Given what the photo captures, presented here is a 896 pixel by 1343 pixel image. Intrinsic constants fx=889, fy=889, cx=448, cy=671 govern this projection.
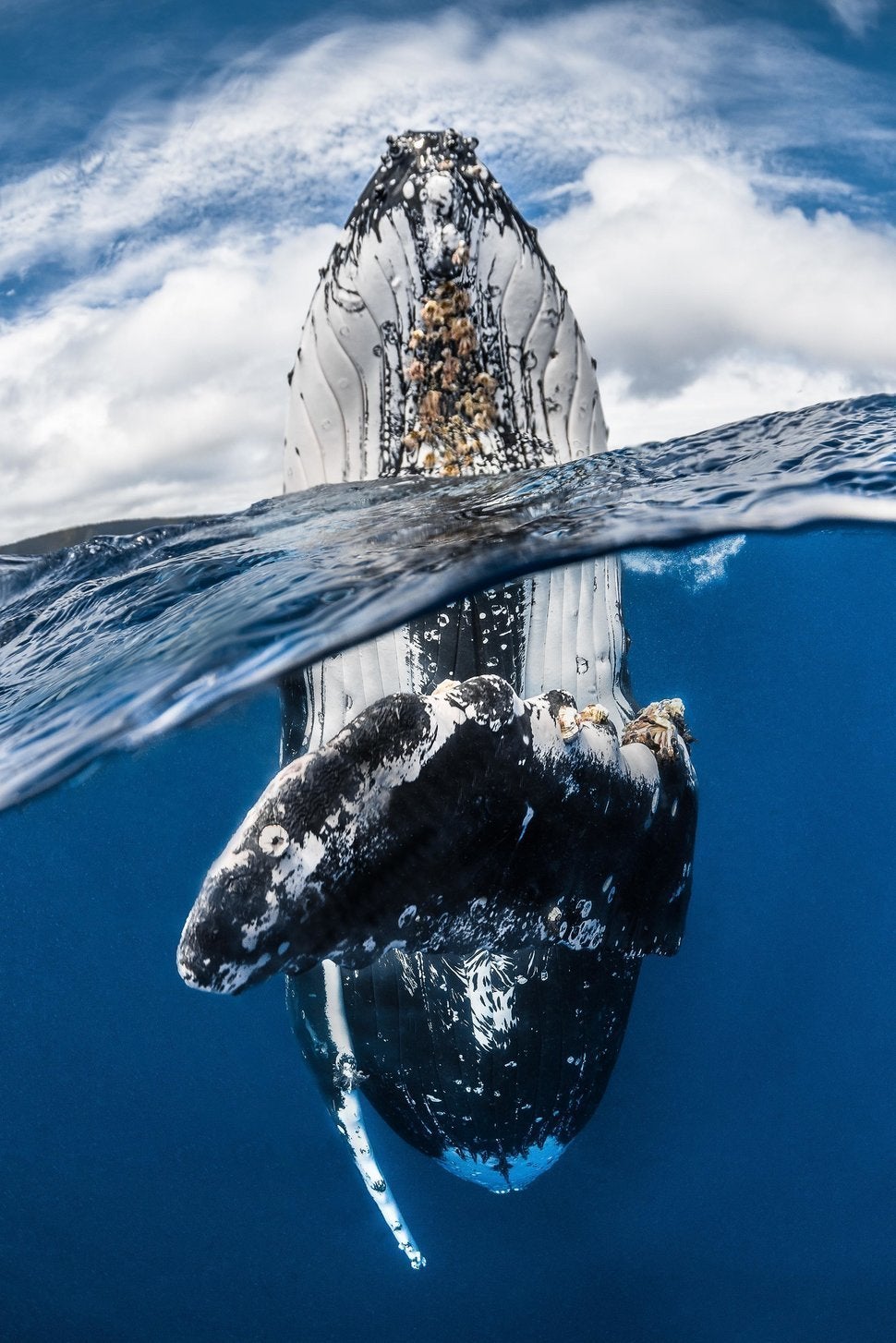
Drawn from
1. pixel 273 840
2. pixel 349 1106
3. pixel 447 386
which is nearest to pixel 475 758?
pixel 273 840

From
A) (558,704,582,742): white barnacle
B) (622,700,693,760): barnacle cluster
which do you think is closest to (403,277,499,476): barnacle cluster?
(622,700,693,760): barnacle cluster

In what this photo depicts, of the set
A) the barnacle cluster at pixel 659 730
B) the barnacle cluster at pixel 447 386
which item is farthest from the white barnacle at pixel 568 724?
the barnacle cluster at pixel 447 386

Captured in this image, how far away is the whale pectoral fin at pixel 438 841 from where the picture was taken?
6.60 feet

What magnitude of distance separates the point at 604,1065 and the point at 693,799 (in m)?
1.60

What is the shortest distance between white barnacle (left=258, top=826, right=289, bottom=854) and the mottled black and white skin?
17 cm

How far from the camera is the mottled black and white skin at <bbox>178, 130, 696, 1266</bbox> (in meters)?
2.21

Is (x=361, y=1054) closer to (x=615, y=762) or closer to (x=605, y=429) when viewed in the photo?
(x=615, y=762)

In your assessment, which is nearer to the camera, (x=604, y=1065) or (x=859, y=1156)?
(x=604, y=1065)

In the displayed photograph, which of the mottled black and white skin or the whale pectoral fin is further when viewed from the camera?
the mottled black and white skin

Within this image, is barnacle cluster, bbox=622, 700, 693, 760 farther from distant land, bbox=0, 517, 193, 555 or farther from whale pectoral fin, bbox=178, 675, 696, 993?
distant land, bbox=0, 517, 193, 555

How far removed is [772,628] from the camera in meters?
10.9

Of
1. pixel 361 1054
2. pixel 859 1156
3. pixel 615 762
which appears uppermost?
pixel 615 762

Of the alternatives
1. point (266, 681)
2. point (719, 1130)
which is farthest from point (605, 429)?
point (719, 1130)

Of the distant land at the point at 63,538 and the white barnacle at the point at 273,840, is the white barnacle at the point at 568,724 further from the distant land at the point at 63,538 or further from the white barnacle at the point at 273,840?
the distant land at the point at 63,538
